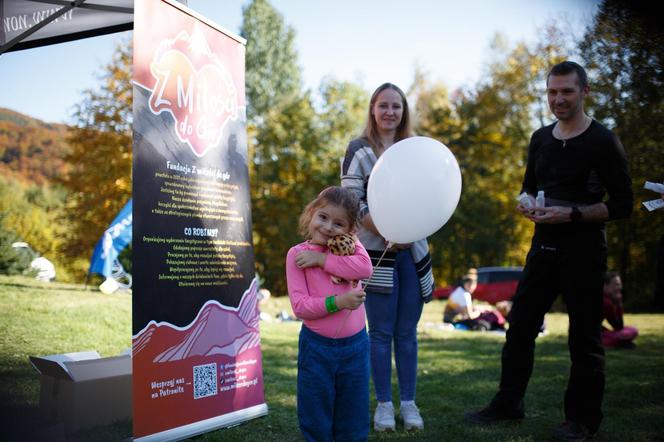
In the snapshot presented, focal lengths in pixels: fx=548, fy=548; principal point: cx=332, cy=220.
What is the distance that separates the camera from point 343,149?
884 inches

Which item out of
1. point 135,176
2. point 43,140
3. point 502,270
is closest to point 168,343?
point 135,176

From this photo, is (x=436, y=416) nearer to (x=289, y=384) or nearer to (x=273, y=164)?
(x=289, y=384)

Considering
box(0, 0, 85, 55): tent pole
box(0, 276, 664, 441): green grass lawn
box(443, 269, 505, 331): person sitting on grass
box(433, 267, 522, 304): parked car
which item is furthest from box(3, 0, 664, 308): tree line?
box(0, 0, 85, 55): tent pole

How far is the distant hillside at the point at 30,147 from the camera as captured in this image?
11.5m

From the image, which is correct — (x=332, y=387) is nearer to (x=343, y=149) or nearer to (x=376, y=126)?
(x=376, y=126)

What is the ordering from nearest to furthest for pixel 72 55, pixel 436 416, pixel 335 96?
pixel 436 416 < pixel 72 55 < pixel 335 96

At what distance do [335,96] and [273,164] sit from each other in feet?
14.5

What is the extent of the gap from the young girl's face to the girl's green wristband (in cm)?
26

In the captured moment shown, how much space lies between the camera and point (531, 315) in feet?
9.80

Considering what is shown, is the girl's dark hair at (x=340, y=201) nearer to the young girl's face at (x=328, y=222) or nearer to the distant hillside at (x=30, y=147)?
the young girl's face at (x=328, y=222)

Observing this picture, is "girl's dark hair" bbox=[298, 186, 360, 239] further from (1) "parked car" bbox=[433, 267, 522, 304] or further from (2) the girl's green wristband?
(1) "parked car" bbox=[433, 267, 522, 304]

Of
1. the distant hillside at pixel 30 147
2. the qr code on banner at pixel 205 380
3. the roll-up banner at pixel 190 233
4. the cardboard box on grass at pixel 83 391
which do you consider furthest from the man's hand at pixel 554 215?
the distant hillside at pixel 30 147

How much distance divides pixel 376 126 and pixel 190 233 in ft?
3.99

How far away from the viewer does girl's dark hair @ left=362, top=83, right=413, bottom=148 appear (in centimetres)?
313
